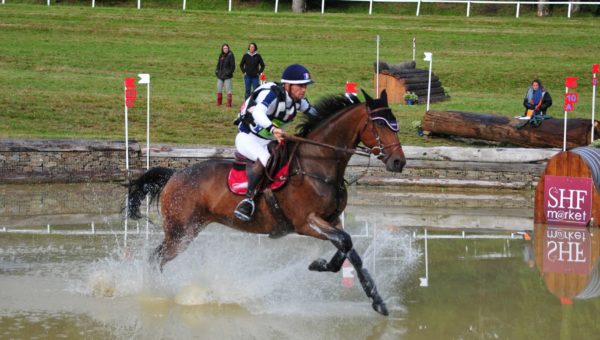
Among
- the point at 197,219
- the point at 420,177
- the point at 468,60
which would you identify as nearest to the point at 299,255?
the point at 197,219

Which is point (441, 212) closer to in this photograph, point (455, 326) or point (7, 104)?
point (455, 326)

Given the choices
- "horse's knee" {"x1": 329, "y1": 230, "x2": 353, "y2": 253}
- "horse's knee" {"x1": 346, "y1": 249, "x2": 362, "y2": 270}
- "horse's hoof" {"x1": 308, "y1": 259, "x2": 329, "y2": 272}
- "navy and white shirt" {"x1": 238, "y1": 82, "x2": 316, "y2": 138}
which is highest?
"navy and white shirt" {"x1": 238, "y1": 82, "x2": 316, "y2": 138}

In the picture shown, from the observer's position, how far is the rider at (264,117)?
9406 millimetres

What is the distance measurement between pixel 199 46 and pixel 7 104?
1194cm

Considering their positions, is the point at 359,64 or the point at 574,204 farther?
the point at 359,64

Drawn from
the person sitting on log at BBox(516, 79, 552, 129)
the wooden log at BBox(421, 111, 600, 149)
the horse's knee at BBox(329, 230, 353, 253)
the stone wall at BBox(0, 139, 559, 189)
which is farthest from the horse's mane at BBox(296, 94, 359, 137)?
the person sitting on log at BBox(516, 79, 552, 129)

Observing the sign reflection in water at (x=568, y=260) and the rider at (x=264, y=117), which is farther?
the sign reflection in water at (x=568, y=260)

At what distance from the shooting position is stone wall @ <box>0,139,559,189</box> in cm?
1756

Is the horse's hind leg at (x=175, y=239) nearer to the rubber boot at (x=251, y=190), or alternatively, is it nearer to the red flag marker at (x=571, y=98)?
the rubber boot at (x=251, y=190)

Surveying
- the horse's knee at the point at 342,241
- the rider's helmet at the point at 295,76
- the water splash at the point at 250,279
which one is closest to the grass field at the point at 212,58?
the water splash at the point at 250,279

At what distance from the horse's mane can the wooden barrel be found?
568 centimetres

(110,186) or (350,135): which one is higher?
(350,135)

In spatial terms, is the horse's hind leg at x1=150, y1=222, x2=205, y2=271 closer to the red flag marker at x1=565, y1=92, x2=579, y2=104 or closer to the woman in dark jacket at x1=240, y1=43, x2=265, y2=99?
the red flag marker at x1=565, y1=92, x2=579, y2=104

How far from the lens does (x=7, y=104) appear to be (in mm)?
23719
